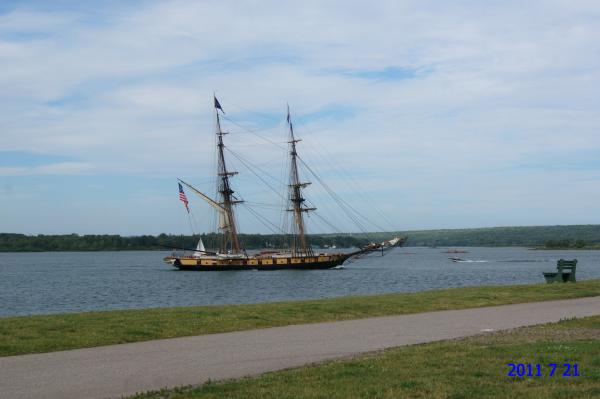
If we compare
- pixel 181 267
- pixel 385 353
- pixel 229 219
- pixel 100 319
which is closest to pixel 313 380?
pixel 385 353

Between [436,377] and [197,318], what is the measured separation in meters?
8.25

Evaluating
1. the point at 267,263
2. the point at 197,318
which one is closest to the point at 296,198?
the point at 267,263

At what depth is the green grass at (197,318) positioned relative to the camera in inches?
530

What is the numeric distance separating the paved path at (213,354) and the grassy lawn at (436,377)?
2.78 feet

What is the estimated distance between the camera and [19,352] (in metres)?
12.3

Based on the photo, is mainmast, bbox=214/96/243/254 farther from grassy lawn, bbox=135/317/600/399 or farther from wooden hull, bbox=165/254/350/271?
grassy lawn, bbox=135/317/600/399

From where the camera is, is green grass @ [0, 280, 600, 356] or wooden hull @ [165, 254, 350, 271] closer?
green grass @ [0, 280, 600, 356]

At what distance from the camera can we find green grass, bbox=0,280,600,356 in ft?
44.2

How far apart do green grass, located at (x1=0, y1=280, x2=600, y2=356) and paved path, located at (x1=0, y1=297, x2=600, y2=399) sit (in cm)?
69

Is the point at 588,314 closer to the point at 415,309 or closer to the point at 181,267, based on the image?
the point at 415,309

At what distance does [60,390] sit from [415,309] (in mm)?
11586

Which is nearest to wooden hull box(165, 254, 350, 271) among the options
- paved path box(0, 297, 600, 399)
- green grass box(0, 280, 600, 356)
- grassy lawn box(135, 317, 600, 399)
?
green grass box(0, 280, 600, 356)

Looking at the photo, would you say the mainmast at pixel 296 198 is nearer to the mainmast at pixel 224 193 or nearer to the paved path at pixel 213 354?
the mainmast at pixel 224 193

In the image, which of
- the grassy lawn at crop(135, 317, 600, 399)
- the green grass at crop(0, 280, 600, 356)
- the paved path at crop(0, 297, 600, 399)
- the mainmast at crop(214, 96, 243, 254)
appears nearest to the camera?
the grassy lawn at crop(135, 317, 600, 399)
